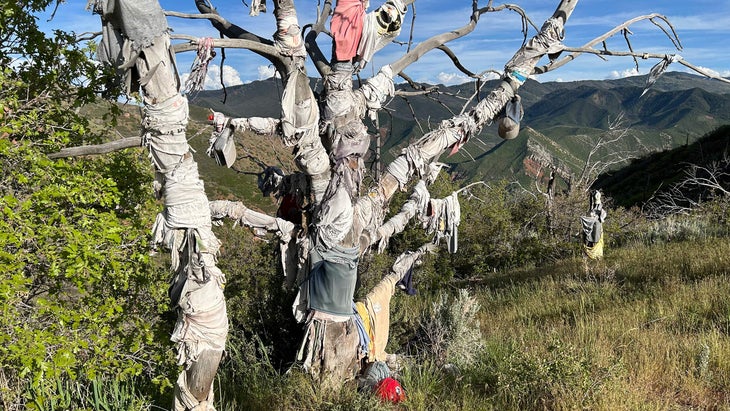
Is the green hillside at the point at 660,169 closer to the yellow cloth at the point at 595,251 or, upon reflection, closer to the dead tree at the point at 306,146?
the yellow cloth at the point at 595,251

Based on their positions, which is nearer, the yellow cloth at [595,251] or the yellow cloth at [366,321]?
the yellow cloth at [366,321]

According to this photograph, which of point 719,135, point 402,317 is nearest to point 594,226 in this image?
point 402,317

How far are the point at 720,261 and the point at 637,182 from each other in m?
38.3

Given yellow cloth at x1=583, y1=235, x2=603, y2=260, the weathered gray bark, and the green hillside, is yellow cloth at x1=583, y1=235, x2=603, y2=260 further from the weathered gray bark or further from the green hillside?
the green hillside

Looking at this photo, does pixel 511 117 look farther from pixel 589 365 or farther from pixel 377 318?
pixel 589 365

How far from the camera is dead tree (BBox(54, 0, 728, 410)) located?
2445mm

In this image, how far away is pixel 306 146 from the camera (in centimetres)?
382

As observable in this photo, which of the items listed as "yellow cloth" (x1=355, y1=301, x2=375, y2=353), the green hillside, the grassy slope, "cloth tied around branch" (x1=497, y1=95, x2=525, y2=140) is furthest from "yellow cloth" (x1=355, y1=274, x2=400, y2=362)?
the green hillside

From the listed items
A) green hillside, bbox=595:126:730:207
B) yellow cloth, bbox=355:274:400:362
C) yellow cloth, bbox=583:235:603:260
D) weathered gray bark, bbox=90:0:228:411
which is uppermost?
weathered gray bark, bbox=90:0:228:411

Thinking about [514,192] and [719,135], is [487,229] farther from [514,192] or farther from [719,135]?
[719,135]

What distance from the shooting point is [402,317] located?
237 inches

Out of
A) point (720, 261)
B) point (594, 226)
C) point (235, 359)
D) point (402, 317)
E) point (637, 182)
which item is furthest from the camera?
point (637, 182)

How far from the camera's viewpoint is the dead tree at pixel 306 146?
2445mm

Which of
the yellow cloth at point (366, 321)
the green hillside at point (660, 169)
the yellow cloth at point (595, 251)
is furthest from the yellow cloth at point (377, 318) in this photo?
the green hillside at point (660, 169)
